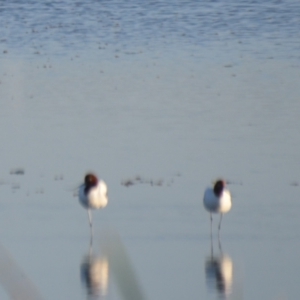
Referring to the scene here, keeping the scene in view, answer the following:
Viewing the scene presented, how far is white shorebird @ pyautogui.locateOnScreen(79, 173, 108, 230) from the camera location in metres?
8.48

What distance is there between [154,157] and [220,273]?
13.5 feet

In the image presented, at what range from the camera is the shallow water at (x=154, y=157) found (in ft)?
24.2

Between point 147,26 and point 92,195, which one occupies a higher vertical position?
point 92,195

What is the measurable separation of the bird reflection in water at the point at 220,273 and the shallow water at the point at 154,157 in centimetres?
2

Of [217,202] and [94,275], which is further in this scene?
[217,202]

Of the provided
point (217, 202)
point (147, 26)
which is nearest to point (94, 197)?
point (217, 202)

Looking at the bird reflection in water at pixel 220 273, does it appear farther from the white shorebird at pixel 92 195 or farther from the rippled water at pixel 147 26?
the rippled water at pixel 147 26

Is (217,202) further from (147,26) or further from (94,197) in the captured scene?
(147,26)

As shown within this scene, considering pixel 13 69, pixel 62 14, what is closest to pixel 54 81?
pixel 13 69

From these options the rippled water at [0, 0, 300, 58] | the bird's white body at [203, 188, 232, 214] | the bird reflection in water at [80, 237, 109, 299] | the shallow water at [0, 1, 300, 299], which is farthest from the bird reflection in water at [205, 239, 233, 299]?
the rippled water at [0, 0, 300, 58]

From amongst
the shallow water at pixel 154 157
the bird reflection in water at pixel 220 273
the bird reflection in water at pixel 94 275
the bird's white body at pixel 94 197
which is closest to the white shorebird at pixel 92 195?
the bird's white body at pixel 94 197

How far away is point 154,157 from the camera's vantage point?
11.3m

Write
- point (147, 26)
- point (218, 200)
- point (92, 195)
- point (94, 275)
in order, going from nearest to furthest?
point (94, 275), point (218, 200), point (92, 195), point (147, 26)

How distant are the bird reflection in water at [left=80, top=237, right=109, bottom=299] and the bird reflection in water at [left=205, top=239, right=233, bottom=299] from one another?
75cm
